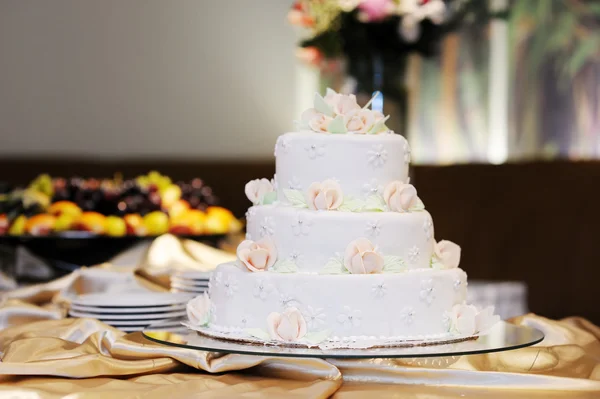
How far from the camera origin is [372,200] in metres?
2.14

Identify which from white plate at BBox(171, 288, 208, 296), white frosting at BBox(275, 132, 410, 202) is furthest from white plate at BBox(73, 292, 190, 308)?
white frosting at BBox(275, 132, 410, 202)

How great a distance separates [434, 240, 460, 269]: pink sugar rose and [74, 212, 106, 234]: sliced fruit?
1.63m

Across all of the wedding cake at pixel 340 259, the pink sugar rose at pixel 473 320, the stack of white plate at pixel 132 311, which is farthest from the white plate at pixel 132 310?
the pink sugar rose at pixel 473 320

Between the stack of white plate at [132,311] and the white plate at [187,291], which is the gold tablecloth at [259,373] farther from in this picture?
the white plate at [187,291]

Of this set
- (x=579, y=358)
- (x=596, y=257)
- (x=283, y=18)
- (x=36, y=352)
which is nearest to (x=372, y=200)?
(x=579, y=358)

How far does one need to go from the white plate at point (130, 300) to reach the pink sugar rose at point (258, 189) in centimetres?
35

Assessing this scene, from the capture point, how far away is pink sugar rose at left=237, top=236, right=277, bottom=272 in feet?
6.79


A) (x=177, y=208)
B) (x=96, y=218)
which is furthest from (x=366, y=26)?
(x=96, y=218)

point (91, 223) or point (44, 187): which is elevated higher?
point (44, 187)

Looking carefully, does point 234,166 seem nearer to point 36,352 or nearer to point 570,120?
point 570,120

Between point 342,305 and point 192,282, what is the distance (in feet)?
2.93

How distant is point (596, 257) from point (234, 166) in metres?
2.00

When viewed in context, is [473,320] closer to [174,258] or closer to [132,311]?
[132,311]

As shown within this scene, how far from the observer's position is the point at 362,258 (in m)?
2.02
